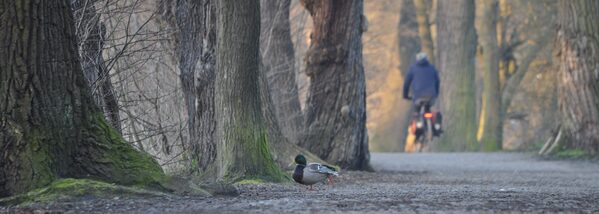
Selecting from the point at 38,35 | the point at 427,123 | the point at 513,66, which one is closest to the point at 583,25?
the point at 427,123

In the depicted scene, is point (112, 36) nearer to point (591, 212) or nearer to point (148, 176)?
point (148, 176)

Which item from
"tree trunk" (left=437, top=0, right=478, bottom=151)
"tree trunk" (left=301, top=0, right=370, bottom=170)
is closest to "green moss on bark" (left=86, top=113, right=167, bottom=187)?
"tree trunk" (left=301, top=0, right=370, bottom=170)

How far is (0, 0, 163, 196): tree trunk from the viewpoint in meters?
11.0

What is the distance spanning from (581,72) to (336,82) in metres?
5.92

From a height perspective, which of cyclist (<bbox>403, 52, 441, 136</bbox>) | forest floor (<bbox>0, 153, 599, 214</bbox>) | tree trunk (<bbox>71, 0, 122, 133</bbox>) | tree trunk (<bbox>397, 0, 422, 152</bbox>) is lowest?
forest floor (<bbox>0, 153, 599, 214</bbox>)

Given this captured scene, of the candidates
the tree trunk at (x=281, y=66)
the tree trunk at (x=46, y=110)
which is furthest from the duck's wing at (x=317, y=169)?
the tree trunk at (x=281, y=66)

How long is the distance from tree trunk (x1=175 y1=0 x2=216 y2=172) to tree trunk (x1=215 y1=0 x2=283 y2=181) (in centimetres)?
126

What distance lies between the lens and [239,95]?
15.3 metres

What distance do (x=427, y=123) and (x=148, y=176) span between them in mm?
20046

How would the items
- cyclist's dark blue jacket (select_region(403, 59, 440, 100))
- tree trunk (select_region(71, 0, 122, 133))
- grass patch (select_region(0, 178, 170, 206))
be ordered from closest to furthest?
1. grass patch (select_region(0, 178, 170, 206))
2. tree trunk (select_region(71, 0, 122, 133))
3. cyclist's dark blue jacket (select_region(403, 59, 440, 100))

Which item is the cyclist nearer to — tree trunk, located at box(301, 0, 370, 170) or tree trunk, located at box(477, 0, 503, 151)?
tree trunk, located at box(477, 0, 503, 151)

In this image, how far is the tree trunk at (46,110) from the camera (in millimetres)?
10984

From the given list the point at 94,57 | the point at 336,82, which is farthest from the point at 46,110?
the point at 336,82

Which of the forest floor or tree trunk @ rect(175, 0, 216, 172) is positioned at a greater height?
tree trunk @ rect(175, 0, 216, 172)
